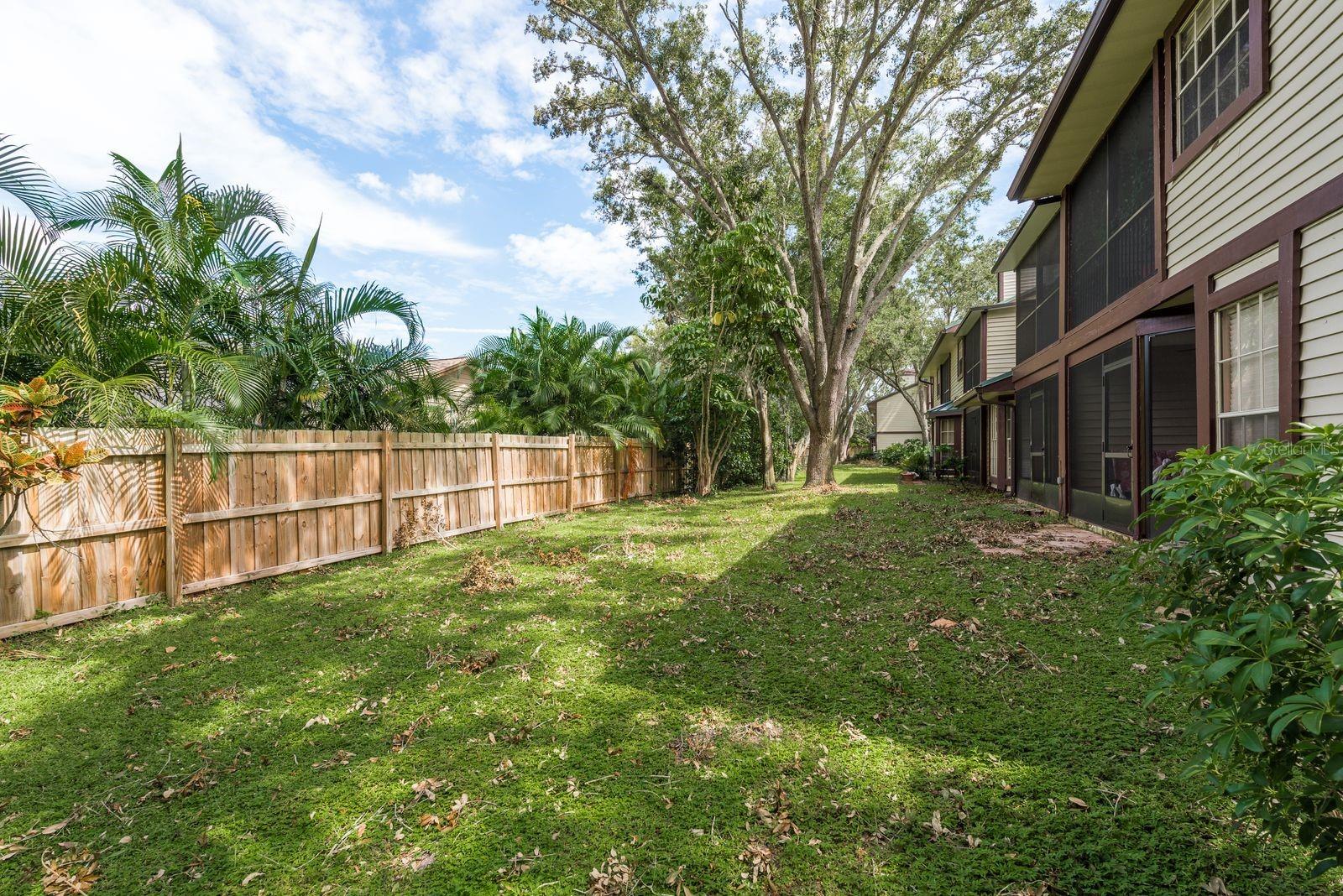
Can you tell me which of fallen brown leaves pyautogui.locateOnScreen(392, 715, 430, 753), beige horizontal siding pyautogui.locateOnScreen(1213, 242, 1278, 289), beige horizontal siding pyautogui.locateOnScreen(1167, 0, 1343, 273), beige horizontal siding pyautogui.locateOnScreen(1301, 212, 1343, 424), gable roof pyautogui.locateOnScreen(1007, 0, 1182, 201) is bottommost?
fallen brown leaves pyautogui.locateOnScreen(392, 715, 430, 753)

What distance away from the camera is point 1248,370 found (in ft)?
15.9

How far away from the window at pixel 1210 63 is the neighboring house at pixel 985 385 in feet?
23.9

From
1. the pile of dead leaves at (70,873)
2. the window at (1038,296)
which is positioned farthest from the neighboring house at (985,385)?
the pile of dead leaves at (70,873)

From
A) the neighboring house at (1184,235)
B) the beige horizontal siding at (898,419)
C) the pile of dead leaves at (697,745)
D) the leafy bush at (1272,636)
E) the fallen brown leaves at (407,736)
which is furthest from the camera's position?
the beige horizontal siding at (898,419)

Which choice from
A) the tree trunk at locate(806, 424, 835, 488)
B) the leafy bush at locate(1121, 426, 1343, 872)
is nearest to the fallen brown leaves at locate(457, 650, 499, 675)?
the leafy bush at locate(1121, 426, 1343, 872)

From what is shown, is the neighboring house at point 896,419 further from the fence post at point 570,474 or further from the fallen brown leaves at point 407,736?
the fallen brown leaves at point 407,736

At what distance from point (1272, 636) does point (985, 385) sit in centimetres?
1330

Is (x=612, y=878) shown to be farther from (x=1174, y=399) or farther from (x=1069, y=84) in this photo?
(x=1174, y=399)

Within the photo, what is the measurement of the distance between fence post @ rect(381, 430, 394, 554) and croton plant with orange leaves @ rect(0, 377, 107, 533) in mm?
3267

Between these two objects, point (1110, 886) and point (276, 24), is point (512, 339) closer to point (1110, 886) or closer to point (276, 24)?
point (276, 24)

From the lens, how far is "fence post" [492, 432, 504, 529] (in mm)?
9594

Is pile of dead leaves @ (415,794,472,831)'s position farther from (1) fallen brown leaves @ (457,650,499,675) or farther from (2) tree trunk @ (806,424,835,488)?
(2) tree trunk @ (806,424,835,488)

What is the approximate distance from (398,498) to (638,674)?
211 inches

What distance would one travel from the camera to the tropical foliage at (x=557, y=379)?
12.8 m
